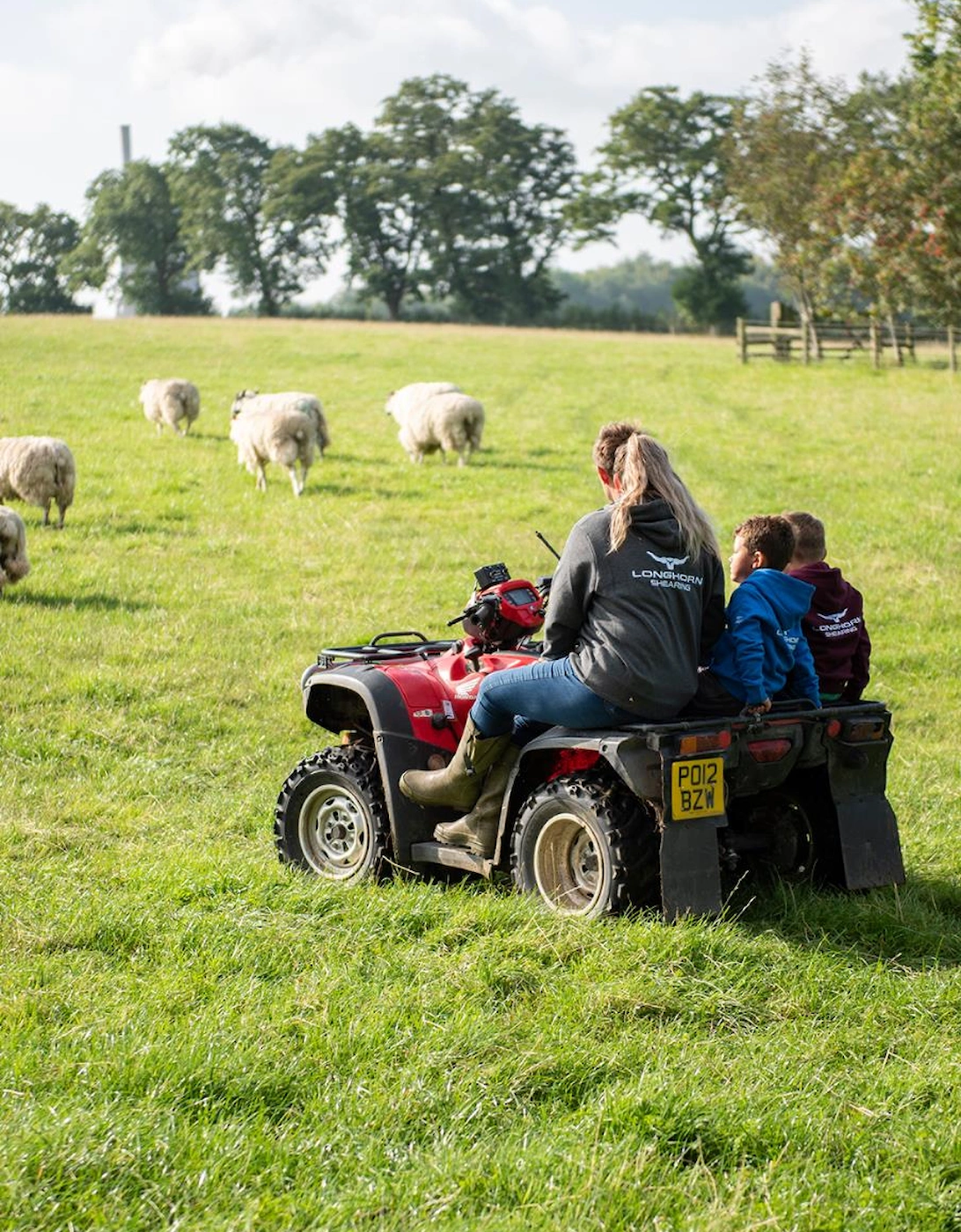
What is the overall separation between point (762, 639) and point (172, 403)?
21.1 m

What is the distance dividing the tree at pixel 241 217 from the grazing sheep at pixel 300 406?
6747cm

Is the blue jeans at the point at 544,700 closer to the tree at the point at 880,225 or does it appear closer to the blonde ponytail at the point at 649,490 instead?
the blonde ponytail at the point at 649,490

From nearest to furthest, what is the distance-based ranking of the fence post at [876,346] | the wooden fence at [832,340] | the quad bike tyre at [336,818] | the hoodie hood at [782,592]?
1. the hoodie hood at [782,592]
2. the quad bike tyre at [336,818]
3. the fence post at [876,346]
4. the wooden fence at [832,340]

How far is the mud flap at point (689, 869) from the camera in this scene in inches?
220

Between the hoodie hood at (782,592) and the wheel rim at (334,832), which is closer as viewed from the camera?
the hoodie hood at (782,592)

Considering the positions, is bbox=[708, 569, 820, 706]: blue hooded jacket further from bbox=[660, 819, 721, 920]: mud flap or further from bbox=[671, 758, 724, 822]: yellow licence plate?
bbox=[660, 819, 721, 920]: mud flap

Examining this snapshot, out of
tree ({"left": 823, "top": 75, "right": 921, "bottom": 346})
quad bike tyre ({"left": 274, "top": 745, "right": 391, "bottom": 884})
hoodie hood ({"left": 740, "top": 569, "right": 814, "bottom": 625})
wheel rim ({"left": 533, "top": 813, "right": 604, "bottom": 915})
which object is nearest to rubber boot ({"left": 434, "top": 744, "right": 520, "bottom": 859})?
wheel rim ({"left": 533, "top": 813, "right": 604, "bottom": 915})

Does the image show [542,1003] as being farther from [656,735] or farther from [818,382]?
[818,382]

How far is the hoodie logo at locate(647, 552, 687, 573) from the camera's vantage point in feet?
18.9

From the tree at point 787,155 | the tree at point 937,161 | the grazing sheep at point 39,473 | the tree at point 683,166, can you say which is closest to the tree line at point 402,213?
the tree at point 683,166

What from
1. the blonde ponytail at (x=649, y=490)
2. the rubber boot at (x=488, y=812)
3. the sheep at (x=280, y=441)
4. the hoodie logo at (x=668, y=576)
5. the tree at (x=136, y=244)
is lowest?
the rubber boot at (x=488, y=812)

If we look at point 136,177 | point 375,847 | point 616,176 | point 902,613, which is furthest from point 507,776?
point 136,177

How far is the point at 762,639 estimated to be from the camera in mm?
6074

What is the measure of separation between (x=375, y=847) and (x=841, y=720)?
2.12 m
